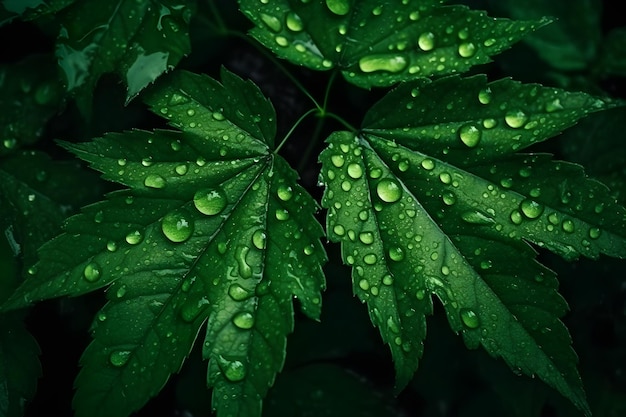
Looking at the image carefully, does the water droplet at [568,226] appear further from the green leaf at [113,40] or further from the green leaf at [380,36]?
the green leaf at [113,40]

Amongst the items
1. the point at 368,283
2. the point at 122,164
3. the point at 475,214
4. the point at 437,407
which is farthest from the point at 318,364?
the point at 122,164

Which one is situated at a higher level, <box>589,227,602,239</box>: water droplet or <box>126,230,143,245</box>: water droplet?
<box>126,230,143,245</box>: water droplet

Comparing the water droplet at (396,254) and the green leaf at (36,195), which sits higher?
the green leaf at (36,195)

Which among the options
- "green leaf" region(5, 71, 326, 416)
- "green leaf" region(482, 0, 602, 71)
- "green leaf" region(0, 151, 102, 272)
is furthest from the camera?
"green leaf" region(482, 0, 602, 71)

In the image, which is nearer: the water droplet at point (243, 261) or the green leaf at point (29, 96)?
the water droplet at point (243, 261)

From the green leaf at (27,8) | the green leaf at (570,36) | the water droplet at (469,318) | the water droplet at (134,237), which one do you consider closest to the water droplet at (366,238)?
the water droplet at (469,318)

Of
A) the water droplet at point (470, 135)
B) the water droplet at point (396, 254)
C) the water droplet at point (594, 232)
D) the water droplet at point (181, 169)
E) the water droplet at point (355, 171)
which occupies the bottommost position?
the water droplet at point (594, 232)

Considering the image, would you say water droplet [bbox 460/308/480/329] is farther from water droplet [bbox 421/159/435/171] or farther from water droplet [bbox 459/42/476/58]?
water droplet [bbox 459/42/476/58]

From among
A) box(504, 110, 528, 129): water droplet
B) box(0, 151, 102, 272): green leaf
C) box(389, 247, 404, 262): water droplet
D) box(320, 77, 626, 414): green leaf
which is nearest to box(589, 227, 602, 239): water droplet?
box(320, 77, 626, 414): green leaf
